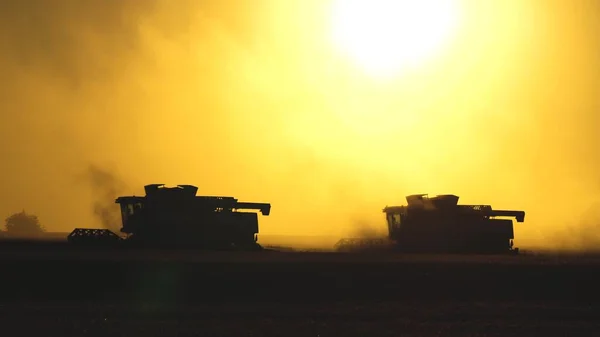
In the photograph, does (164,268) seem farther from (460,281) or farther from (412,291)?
(460,281)

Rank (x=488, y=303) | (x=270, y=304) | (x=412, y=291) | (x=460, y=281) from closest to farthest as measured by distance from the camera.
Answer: (x=270, y=304) → (x=488, y=303) → (x=412, y=291) → (x=460, y=281)

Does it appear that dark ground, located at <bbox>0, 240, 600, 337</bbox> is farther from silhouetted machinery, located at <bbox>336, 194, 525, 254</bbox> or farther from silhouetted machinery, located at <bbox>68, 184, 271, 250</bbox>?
silhouetted machinery, located at <bbox>336, 194, 525, 254</bbox>

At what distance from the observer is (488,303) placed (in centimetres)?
3862

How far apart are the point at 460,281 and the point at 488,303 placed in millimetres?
6347

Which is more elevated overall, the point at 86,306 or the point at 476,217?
the point at 476,217

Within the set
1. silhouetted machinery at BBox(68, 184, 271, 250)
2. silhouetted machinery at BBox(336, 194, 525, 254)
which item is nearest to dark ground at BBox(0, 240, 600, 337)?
silhouetted machinery at BBox(68, 184, 271, 250)

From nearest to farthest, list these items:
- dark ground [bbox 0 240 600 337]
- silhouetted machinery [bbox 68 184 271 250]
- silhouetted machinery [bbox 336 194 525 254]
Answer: dark ground [bbox 0 240 600 337] → silhouetted machinery [bbox 68 184 271 250] → silhouetted machinery [bbox 336 194 525 254]

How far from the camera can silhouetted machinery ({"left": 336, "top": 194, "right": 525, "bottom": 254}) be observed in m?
90.8

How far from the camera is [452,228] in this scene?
91000 mm

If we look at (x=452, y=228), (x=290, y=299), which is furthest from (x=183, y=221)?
(x=290, y=299)

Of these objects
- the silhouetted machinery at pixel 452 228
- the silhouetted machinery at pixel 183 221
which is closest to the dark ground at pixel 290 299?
the silhouetted machinery at pixel 183 221

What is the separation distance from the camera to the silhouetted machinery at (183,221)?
8231cm

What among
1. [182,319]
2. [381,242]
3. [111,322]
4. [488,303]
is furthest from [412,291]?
[381,242]

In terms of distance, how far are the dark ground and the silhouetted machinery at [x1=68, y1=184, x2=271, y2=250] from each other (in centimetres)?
3154
